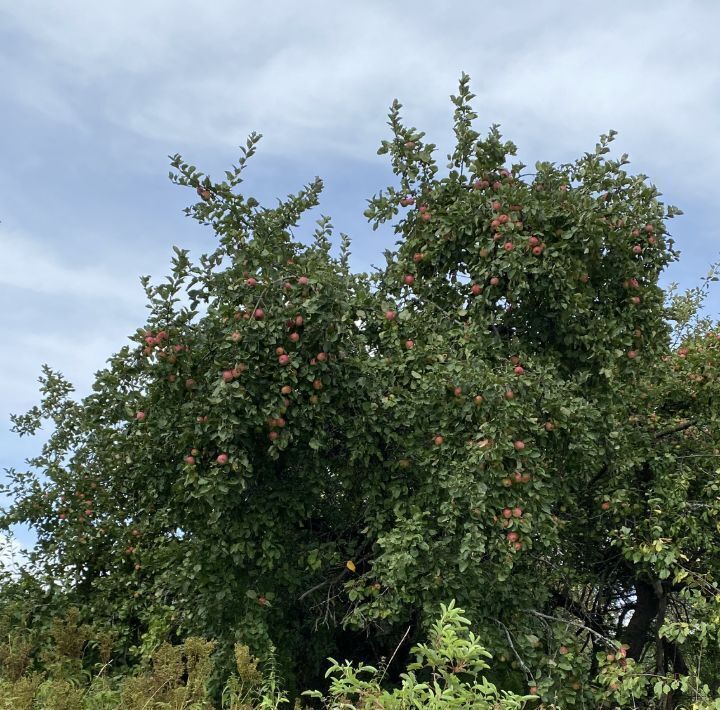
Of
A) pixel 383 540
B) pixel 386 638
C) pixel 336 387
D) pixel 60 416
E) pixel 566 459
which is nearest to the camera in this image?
pixel 383 540

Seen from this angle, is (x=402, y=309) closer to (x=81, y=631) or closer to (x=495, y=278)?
(x=495, y=278)

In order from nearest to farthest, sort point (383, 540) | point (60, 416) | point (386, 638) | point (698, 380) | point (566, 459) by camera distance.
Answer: point (383, 540) < point (566, 459) < point (386, 638) < point (698, 380) < point (60, 416)

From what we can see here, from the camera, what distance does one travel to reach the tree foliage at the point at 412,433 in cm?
798

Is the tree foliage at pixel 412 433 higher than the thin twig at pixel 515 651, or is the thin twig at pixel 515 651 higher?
the tree foliage at pixel 412 433

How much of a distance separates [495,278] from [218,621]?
4.67m

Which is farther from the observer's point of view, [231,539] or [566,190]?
[566,190]

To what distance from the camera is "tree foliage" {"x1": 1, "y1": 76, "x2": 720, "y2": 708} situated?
26.2 feet

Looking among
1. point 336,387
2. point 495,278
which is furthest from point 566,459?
point 336,387

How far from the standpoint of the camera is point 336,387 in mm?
8375

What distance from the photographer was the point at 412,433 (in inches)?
338

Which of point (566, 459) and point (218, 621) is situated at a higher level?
point (566, 459)

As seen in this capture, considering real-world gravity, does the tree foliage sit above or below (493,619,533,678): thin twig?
above

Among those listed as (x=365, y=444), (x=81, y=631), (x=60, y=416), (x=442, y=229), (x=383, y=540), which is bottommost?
(x=81, y=631)

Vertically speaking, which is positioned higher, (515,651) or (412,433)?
(412,433)
